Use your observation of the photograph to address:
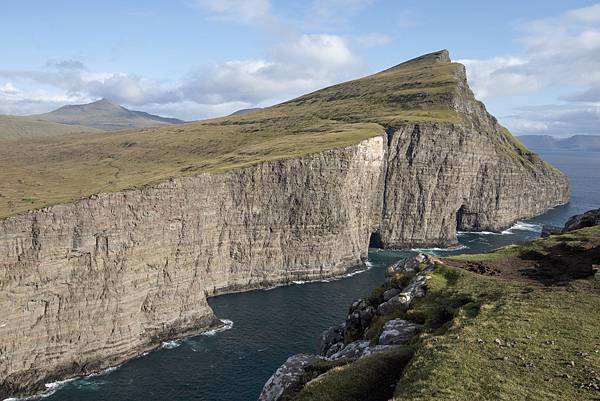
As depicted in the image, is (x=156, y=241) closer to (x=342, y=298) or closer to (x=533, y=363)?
(x=342, y=298)

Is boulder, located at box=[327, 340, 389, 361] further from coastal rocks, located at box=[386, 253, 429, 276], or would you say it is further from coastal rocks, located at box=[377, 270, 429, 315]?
coastal rocks, located at box=[386, 253, 429, 276]

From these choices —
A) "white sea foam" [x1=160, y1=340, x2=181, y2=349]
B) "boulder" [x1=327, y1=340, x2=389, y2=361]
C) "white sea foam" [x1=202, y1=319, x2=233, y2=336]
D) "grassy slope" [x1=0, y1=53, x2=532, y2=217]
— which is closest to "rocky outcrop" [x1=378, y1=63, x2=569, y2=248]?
"grassy slope" [x1=0, y1=53, x2=532, y2=217]

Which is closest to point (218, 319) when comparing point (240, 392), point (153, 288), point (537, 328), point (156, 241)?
point (153, 288)

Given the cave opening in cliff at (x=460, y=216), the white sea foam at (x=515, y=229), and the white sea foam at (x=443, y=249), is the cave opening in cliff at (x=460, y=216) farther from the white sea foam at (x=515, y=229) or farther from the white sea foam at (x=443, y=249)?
the white sea foam at (x=443, y=249)

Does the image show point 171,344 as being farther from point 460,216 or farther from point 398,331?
point 460,216

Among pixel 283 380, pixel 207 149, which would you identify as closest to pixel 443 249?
pixel 207 149

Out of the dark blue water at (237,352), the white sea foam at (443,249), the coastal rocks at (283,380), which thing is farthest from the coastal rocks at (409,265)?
the white sea foam at (443,249)
